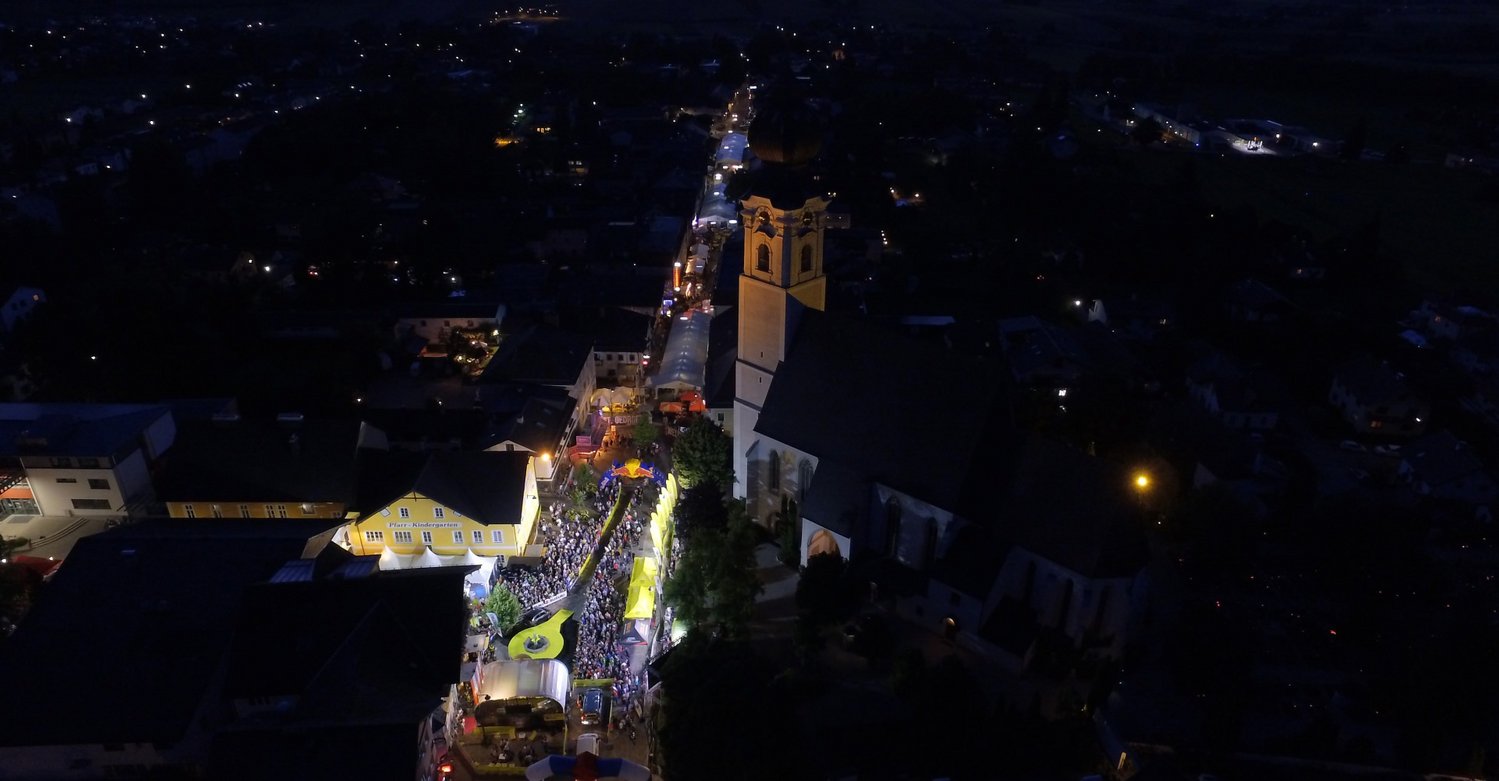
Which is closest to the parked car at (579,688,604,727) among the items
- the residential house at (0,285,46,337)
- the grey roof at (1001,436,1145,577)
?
the grey roof at (1001,436,1145,577)

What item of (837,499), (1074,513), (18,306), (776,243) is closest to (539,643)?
(837,499)

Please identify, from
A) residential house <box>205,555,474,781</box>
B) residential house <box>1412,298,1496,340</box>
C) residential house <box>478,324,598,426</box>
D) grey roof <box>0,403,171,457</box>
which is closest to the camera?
residential house <box>205,555,474,781</box>

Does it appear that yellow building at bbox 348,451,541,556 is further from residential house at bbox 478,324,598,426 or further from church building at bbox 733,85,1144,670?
residential house at bbox 478,324,598,426

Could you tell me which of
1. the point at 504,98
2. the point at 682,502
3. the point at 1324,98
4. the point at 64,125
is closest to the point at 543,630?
the point at 682,502

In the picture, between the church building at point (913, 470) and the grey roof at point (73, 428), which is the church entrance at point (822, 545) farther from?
the grey roof at point (73, 428)

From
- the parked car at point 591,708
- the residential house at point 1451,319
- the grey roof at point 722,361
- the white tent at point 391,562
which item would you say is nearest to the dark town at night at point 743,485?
the parked car at point 591,708

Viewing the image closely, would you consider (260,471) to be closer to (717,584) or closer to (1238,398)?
(717,584)
